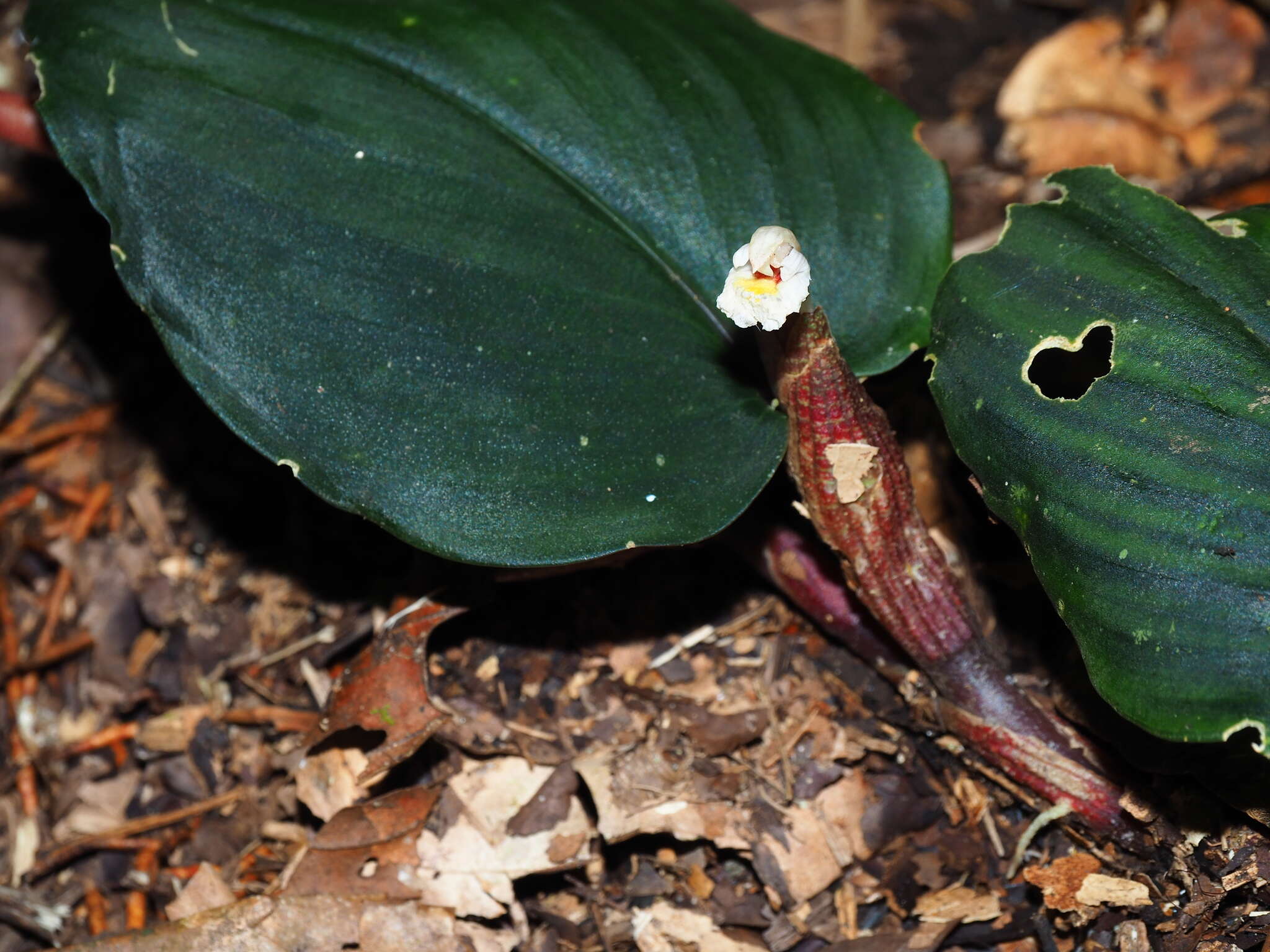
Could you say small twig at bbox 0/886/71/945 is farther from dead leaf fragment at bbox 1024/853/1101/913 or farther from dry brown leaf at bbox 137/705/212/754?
dead leaf fragment at bbox 1024/853/1101/913

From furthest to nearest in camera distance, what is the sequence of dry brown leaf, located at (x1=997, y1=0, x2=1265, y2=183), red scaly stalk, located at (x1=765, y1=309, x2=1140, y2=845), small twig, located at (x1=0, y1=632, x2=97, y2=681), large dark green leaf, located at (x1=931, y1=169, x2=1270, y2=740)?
dry brown leaf, located at (x1=997, y1=0, x2=1265, y2=183) → small twig, located at (x1=0, y1=632, x2=97, y2=681) → red scaly stalk, located at (x1=765, y1=309, x2=1140, y2=845) → large dark green leaf, located at (x1=931, y1=169, x2=1270, y2=740)

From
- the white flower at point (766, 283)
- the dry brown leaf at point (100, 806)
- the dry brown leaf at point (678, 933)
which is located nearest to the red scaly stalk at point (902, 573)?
the white flower at point (766, 283)

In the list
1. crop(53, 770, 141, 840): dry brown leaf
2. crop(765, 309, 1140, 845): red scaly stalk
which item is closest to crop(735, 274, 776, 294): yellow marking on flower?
crop(765, 309, 1140, 845): red scaly stalk

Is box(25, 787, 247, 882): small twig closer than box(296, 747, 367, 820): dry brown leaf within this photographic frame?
No

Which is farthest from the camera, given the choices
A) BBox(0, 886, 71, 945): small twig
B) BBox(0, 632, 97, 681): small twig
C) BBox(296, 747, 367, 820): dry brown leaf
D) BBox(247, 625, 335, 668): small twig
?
BBox(0, 632, 97, 681): small twig

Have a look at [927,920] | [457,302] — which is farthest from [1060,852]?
[457,302]

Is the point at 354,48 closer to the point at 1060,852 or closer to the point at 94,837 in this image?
the point at 94,837
